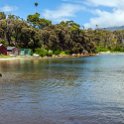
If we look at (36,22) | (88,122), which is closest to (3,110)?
(88,122)

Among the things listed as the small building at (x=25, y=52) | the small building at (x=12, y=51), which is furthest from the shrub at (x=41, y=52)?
the small building at (x=12, y=51)

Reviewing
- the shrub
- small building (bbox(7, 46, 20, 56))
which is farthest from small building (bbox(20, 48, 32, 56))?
the shrub

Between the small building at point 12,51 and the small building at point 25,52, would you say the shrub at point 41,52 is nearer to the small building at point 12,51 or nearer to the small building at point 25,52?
the small building at point 25,52

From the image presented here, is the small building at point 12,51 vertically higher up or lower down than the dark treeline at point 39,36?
lower down

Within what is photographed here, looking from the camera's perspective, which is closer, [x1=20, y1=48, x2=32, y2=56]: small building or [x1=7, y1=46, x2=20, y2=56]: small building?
[x1=7, y1=46, x2=20, y2=56]: small building

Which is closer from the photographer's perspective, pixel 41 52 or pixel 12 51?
pixel 12 51

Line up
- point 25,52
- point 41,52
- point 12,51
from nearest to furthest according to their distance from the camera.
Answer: point 12,51 → point 25,52 → point 41,52

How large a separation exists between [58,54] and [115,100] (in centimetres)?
14014

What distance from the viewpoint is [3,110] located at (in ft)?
83.1

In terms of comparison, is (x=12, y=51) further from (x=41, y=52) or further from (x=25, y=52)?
(x=41, y=52)

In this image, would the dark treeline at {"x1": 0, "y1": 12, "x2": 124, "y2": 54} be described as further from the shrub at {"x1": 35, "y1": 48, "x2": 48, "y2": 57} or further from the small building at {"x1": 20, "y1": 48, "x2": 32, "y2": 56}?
the small building at {"x1": 20, "y1": 48, "x2": 32, "y2": 56}

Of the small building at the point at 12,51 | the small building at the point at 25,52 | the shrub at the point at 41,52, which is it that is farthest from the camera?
the shrub at the point at 41,52

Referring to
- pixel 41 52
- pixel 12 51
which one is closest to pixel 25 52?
pixel 41 52

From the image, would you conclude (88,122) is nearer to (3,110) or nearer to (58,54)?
(3,110)
